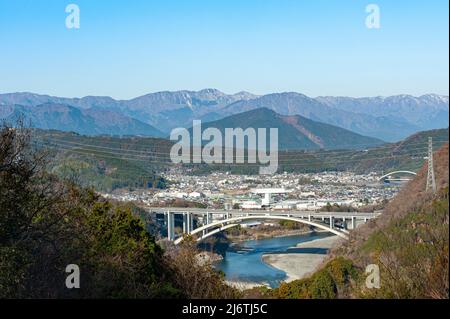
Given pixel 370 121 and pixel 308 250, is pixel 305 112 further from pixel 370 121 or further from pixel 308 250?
pixel 308 250

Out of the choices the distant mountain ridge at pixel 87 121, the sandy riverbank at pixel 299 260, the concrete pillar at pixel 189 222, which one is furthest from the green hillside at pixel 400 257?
the distant mountain ridge at pixel 87 121

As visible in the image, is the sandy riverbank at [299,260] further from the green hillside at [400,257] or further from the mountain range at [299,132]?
the mountain range at [299,132]

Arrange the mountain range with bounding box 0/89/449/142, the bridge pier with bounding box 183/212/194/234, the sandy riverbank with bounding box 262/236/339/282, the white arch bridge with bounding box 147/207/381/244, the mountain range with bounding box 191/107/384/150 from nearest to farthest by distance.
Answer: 1. the sandy riverbank with bounding box 262/236/339/282
2. the white arch bridge with bounding box 147/207/381/244
3. the bridge pier with bounding box 183/212/194/234
4. the mountain range with bounding box 191/107/384/150
5. the mountain range with bounding box 0/89/449/142

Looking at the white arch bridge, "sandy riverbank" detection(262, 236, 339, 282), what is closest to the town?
the white arch bridge

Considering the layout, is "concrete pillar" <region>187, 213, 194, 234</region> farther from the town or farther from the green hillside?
the green hillside

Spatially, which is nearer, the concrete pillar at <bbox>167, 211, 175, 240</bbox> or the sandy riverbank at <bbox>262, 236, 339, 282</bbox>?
the sandy riverbank at <bbox>262, 236, 339, 282</bbox>

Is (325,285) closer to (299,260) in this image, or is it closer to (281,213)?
(299,260)
